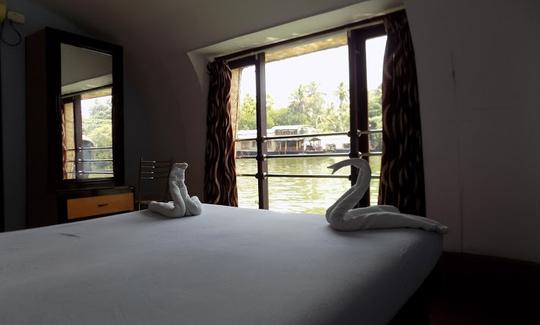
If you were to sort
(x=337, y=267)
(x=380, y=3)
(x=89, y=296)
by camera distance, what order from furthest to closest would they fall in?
(x=380, y=3)
(x=337, y=267)
(x=89, y=296)

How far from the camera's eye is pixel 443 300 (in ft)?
6.74

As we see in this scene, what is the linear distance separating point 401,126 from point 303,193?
125 cm

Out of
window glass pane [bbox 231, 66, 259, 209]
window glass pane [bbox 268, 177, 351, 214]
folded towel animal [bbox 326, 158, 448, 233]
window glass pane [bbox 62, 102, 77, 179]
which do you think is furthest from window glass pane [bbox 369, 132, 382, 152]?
window glass pane [bbox 62, 102, 77, 179]

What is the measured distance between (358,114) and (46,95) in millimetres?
2606

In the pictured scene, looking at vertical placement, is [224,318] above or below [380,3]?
below

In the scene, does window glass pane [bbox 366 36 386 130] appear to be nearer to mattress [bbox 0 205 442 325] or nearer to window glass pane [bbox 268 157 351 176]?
window glass pane [bbox 268 157 351 176]

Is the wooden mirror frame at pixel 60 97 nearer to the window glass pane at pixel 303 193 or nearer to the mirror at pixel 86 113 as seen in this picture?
the mirror at pixel 86 113

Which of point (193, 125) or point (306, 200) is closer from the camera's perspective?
point (306, 200)

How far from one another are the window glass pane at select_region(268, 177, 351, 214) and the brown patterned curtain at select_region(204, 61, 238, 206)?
1.36 ft

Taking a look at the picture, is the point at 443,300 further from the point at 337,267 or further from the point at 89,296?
the point at 89,296

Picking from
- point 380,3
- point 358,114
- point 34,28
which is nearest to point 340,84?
point 358,114

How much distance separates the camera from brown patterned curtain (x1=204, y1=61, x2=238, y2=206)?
3303mm

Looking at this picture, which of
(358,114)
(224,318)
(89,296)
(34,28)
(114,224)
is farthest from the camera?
(34,28)

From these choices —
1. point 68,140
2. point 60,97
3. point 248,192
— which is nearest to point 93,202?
point 68,140
